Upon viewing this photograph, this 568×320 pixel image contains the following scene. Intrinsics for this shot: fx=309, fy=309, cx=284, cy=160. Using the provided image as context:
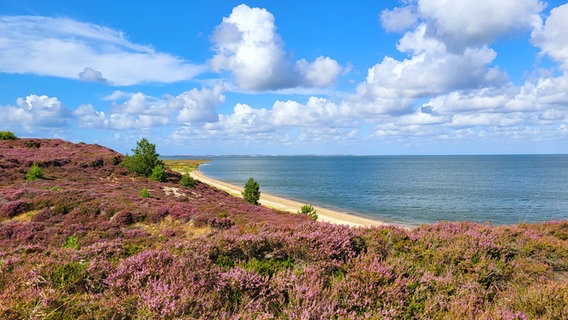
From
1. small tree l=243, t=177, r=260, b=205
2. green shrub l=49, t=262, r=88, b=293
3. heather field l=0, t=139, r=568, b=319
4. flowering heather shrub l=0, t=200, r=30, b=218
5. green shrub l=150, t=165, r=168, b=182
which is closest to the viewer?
heather field l=0, t=139, r=568, b=319

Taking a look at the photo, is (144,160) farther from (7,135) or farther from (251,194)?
(7,135)

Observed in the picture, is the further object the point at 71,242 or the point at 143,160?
the point at 143,160

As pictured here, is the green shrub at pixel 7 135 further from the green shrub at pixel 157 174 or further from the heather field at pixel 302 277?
the heather field at pixel 302 277

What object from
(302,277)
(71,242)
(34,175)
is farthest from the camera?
(34,175)

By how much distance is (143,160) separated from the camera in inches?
1190

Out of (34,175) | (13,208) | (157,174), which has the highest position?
(34,175)

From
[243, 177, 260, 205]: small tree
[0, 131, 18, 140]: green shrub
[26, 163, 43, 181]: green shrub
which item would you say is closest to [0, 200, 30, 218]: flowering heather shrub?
[26, 163, 43, 181]: green shrub

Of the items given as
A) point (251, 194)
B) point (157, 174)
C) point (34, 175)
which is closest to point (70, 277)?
point (34, 175)

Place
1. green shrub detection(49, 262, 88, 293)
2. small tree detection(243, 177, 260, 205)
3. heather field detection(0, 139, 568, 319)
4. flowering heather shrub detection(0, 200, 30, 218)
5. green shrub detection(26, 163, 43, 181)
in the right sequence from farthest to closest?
small tree detection(243, 177, 260, 205) < green shrub detection(26, 163, 43, 181) < flowering heather shrub detection(0, 200, 30, 218) < green shrub detection(49, 262, 88, 293) < heather field detection(0, 139, 568, 319)

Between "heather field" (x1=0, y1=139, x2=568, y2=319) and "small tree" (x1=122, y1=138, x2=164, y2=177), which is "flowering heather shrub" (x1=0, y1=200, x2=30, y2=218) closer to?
"heather field" (x1=0, y1=139, x2=568, y2=319)

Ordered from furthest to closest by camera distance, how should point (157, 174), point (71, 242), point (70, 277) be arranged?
1. point (157, 174)
2. point (71, 242)
3. point (70, 277)

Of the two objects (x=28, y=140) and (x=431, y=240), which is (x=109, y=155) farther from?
(x=431, y=240)

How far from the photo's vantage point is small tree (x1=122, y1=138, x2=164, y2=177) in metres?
30.0

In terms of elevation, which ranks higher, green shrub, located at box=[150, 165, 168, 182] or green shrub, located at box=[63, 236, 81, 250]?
green shrub, located at box=[150, 165, 168, 182]
